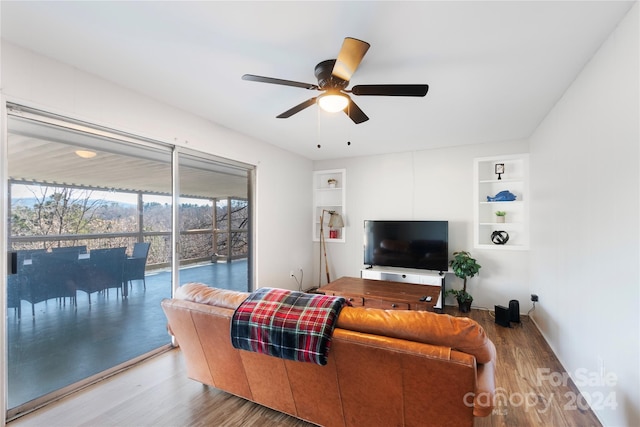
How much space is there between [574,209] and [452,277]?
7.90 ft

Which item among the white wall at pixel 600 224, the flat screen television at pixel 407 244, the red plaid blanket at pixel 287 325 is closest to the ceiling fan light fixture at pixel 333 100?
the red plaid blanket at pixel 287 325

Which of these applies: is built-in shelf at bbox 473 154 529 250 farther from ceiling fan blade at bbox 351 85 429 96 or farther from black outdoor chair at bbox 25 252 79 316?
black outdoor chair at bbox 25 252 79 316

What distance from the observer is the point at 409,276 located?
437 centimetres

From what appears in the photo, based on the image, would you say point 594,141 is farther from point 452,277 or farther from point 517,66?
point 452,277

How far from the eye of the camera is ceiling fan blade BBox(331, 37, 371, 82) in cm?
156

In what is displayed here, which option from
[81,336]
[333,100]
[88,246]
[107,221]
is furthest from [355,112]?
[81,336]

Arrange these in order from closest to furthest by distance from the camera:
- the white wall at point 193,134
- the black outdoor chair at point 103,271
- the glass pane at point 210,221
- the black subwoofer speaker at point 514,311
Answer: the white wall at point 193,134 < the black outdoor chair at point 103,271 < the glass pane at point 210,221 < the black subwoofer speaker at point 514,311

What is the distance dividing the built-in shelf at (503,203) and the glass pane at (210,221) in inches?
137

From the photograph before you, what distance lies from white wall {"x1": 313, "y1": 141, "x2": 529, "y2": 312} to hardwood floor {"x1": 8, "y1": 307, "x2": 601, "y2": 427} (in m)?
1.65

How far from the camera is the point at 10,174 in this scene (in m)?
1.97

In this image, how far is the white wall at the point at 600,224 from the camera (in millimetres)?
1563

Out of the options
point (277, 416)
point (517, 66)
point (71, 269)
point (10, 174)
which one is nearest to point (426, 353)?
point (277, 416)

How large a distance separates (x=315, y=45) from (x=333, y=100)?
389mm

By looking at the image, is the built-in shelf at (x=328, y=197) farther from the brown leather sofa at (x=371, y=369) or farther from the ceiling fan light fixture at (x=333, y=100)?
the brown leather sofa at (x=371, y=369)
